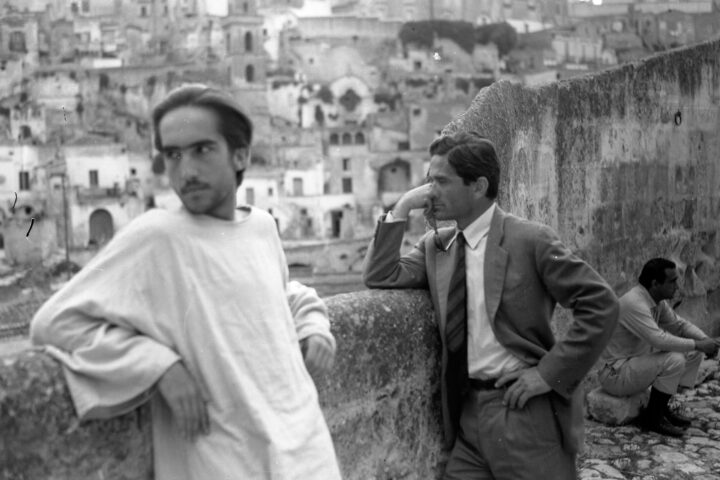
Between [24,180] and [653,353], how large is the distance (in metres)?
46.2

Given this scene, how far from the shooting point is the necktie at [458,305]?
2.96 m

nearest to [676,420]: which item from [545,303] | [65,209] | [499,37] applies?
[545,303]

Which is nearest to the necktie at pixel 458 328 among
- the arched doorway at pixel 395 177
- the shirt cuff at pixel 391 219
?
the shirt cuff at pixel 391 219

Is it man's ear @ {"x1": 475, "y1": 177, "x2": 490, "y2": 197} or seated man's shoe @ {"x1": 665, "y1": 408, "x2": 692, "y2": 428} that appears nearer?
man's ear @ {"x1": 475, "y1": 177, "x2": 490, "y2": 197}

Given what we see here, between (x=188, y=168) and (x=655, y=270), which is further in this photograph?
(x=655, y=270)

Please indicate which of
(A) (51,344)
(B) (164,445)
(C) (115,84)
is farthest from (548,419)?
(C) (115,84)

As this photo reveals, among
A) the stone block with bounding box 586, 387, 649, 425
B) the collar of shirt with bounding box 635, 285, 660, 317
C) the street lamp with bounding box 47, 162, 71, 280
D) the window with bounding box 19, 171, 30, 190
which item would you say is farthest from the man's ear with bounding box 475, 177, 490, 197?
the window with bounding box 19, 171, 30, 190

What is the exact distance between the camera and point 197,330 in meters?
1.82

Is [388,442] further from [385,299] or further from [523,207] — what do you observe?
[523,207]

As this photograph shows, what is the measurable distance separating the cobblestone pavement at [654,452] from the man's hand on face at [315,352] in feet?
7.88

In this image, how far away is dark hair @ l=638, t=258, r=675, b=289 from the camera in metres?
4.70

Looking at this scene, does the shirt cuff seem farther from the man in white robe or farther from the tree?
the tree

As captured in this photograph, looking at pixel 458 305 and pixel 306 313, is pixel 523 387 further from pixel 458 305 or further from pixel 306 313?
pixel 306 313

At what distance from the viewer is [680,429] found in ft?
15.5
